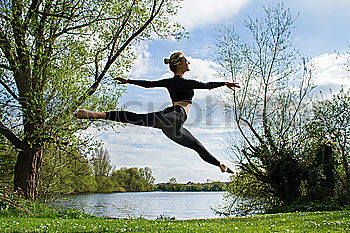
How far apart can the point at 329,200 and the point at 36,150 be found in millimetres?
13475

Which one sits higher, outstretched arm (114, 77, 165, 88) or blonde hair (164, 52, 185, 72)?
blonde hair (164, 52, 185, 72)

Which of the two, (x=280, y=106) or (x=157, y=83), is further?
(x=280, y=106)

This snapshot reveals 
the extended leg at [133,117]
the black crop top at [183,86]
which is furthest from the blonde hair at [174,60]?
the extended leg at [133,117]

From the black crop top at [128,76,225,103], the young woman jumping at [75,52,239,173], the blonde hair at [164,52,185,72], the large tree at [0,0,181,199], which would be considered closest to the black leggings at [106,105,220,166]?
the young woman jumping at [75,52,239,173]

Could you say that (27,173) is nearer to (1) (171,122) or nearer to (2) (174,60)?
(2) (174,60)

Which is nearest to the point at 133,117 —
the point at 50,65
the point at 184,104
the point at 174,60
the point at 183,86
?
the point at 184,104

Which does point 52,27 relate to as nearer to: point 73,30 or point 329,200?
point 73,30

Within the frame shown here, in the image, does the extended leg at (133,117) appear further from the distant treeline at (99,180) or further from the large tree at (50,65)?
the distant treeline at (99,180)

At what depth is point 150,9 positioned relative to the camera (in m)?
14.5

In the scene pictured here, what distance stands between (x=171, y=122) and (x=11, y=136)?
10521mm

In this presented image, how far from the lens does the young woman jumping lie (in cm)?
423

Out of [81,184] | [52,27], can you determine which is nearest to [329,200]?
[52,27]

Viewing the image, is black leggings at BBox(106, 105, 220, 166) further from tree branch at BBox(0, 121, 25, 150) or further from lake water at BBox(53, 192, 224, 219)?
lake water at BBox(53, 192, 224, 219)

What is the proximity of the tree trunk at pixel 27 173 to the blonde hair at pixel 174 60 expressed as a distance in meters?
9.97
